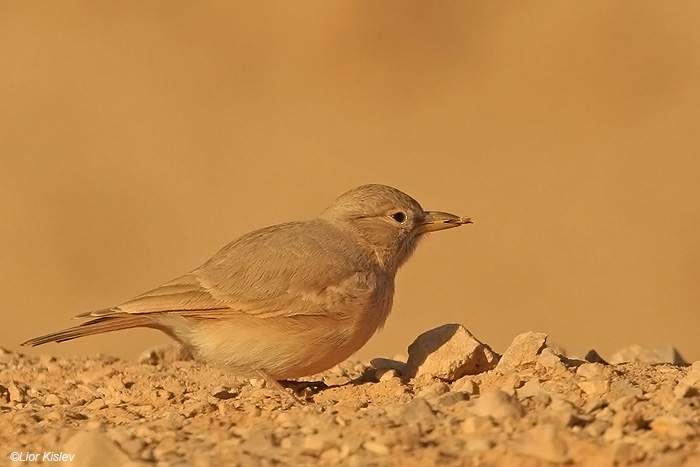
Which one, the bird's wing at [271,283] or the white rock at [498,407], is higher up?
the bird's wing at [271,283]

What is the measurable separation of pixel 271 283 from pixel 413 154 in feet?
39.4

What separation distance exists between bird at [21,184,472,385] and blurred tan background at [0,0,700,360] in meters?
5.40

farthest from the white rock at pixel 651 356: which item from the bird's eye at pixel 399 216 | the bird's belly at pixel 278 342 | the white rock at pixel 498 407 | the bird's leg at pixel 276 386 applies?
the white rock at pixel 498 407

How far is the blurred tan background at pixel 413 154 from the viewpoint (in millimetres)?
15445

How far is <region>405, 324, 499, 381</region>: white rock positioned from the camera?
23.3ft

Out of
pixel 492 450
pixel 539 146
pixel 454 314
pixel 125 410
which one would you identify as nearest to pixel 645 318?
pixel 454 314

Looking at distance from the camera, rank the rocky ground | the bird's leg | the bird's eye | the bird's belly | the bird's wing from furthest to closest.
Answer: the bird's eye
the bird's wing
the bird's belly
the bird's leg
the rocky ground

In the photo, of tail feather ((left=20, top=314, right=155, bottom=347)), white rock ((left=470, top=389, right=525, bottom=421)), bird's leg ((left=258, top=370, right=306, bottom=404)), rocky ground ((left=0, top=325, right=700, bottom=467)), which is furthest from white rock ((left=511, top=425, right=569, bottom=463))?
tail feather ((left=20, top=314, right=155, bottom=347))

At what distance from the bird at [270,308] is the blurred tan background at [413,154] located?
5397 millimetres

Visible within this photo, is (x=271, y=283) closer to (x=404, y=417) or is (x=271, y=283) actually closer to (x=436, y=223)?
(x=436, y=223)

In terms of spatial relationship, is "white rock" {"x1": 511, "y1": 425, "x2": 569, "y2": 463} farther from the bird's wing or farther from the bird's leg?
the bird's wing

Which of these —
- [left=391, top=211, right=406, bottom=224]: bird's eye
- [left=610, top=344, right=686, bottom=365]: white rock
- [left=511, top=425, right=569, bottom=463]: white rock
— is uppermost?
[left=391, top=211, right=406, bottom=224]: bird's eye

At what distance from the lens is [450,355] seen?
711 cm

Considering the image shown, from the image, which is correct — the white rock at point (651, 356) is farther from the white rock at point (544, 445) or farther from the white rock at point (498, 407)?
the white rock at point (544, 445)
